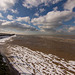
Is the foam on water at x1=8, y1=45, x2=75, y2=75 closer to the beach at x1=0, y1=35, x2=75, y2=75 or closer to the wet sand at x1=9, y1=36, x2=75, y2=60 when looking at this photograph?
the beach at x1=0, y1=35, x2=75, y2=75

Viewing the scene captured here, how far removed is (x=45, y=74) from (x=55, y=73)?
1.05 metres

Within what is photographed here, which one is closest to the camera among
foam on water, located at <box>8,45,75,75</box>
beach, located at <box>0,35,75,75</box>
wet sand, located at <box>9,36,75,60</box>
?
foam on water, located at <box>8,45,75,75</box>

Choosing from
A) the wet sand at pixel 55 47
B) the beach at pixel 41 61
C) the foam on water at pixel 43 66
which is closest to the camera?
the foam on water at pixel 43 66

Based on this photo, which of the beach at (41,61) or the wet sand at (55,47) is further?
the wet sand at (55,47)

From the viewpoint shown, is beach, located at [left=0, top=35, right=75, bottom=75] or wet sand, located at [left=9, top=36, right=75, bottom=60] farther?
wet sand, located at [left=9, top=36, right=75, bottom=60]

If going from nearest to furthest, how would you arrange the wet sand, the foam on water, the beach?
1. the foam on water
2. the beach
3. the wet sand

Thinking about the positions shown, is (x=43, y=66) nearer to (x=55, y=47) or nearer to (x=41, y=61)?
(x=41, y=61)

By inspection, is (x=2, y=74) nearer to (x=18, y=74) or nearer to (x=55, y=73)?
(x=18, y=74)

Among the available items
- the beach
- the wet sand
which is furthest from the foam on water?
the wet sand

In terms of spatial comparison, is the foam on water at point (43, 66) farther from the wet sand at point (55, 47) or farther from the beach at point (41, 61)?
the wet sand at point (55, 47)

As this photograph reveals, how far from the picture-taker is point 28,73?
170 inches

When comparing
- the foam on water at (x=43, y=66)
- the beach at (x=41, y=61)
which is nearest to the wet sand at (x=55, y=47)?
the beach at (x=41, y=61)

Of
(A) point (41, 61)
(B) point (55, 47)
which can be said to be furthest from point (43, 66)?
(B) point (55, 47)

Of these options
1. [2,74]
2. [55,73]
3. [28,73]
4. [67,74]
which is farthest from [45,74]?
[2,74]
